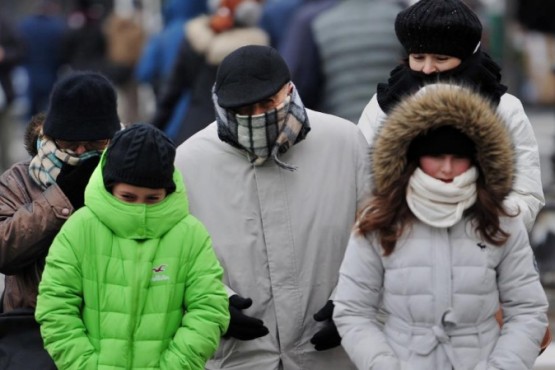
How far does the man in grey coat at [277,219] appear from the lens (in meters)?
5.34

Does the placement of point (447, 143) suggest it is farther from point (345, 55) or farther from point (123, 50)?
point (123, 50)

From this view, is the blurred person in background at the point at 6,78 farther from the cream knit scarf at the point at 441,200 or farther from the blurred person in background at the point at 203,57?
the cream knit scarf at the point at 441,200

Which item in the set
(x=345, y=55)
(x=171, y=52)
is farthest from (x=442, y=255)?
(x=171, y=52)

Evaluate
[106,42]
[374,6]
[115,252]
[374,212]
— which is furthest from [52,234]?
[106,42]

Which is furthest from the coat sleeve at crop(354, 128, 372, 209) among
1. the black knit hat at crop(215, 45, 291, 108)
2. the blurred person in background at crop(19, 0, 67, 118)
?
the blurred person in background at crop(19, 0, 67, 118)

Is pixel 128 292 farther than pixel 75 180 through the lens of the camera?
No

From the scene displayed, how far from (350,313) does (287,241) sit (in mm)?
488

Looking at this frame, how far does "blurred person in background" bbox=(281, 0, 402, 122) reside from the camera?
8.69 meters

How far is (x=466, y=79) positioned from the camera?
548 cm

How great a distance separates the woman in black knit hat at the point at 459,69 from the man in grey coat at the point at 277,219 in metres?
0.26

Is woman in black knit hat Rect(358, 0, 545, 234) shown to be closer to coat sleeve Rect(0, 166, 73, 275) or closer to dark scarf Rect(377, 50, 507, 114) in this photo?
dark scarf Rect(377, 50, 507, 114)

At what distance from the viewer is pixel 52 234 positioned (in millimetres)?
5379

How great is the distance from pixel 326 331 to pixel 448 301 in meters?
0.60

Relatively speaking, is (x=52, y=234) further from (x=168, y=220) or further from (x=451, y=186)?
(x=451, y=186)
